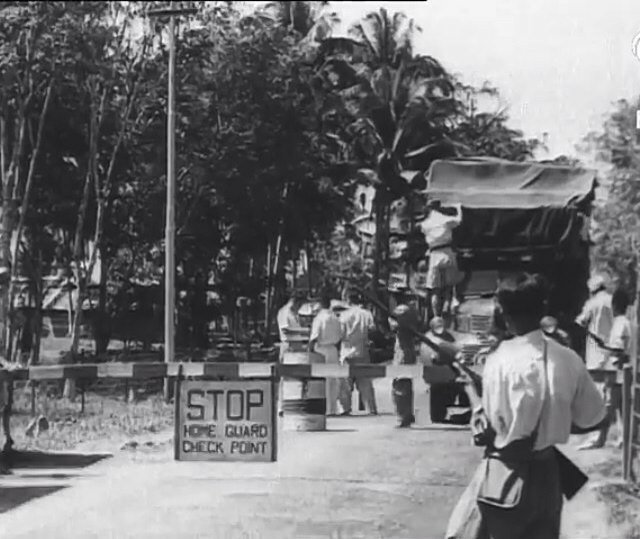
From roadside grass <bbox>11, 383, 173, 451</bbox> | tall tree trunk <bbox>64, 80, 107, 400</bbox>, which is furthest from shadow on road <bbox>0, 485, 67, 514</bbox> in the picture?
tall tree trunk <bbox>64, 80, 107, 400</bbox>

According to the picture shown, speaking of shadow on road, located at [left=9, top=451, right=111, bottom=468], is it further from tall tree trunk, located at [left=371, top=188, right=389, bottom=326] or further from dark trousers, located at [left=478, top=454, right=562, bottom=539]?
dark trousers, located at [left=478, top=454, right=562, bottom=539]

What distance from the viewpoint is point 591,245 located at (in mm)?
3836

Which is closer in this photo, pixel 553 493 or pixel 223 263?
pixel 553 493

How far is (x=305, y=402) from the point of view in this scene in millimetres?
4387

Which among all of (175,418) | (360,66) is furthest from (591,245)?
(175,418)

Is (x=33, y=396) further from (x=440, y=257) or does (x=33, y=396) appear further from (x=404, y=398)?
(x=440, y=257)

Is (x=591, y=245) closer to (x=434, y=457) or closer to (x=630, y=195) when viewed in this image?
(x=630, y=195)

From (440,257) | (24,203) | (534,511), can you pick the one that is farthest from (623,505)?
(24,203)

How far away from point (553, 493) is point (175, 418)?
1.46 meters

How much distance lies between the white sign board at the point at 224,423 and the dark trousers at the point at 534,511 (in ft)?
3.52

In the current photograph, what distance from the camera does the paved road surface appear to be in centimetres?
429

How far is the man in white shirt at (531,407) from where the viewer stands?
3.42m

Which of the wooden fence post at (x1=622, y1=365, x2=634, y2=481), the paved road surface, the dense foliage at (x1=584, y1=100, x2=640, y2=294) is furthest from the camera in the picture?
the paved road surface

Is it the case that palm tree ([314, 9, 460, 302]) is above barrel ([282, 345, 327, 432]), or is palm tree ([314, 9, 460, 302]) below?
above
